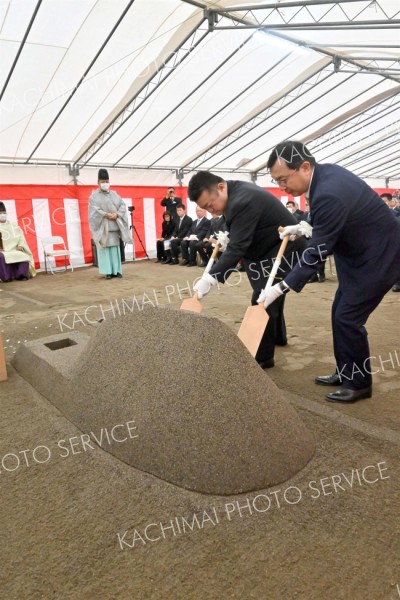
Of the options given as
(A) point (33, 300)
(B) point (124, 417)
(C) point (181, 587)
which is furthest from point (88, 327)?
(C) point (181, 587)

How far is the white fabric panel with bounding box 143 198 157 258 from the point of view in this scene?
942cm

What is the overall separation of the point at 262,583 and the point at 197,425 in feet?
1.63

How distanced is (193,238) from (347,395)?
20.9 feet

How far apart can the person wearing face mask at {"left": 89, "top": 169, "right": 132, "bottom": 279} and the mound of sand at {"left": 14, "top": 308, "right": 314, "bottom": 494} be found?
5384mm

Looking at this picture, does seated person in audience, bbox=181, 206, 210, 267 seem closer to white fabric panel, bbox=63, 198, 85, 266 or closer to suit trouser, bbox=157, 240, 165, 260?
suit trouser, bbox=157, 240, 165, 260

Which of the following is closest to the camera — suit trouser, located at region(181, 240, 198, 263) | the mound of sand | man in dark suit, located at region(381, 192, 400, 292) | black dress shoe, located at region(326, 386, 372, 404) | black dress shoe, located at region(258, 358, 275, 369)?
the mound of sand

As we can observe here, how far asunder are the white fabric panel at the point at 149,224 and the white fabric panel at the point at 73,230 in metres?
1.61

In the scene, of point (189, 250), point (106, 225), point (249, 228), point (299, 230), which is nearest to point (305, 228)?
point (299, 230)

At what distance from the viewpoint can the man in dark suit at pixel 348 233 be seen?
179 centimetres

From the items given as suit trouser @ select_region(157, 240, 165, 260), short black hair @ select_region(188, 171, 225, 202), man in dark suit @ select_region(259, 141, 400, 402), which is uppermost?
short black hair @ select_region(188, 171, 225, 202)

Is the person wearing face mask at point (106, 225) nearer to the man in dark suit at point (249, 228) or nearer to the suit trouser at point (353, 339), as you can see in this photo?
the man in dark suit at point (249, 228)

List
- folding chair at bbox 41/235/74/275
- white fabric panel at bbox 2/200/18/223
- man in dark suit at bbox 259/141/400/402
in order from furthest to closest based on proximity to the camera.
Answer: folding chair at bbox 41/235/74/275 < white fabric panel at bbox 2/200/18/223 < man in dark suit at bbox 259/141/400/402
